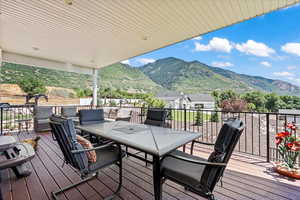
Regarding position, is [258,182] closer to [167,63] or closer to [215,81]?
[215,81]

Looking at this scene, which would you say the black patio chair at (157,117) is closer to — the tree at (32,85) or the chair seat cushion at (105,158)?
the chair seat cushion at (105,158)

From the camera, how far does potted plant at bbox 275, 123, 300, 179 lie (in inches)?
85.4

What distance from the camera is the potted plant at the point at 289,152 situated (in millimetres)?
2169

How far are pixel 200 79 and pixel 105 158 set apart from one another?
4052 cm

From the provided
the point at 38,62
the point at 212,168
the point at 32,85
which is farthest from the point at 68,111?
the point at 212,168

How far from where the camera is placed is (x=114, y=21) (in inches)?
129

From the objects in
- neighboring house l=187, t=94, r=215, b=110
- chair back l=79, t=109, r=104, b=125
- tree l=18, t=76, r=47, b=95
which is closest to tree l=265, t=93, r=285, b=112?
neighboring house l=187, t=94, r=215, b=110

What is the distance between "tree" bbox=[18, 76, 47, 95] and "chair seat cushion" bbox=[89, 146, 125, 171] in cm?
826

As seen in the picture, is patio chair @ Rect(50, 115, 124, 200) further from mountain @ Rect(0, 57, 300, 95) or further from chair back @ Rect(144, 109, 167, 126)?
mountain @ Rect(0, 57, 300, 95)

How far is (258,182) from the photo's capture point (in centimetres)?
204

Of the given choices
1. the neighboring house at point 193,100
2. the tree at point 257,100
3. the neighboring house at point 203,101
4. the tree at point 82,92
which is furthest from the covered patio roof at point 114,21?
the neighboring house at point 203,101

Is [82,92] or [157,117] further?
[82,92]

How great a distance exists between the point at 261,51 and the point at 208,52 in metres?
14.3

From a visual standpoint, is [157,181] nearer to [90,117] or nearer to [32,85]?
[90,117]
